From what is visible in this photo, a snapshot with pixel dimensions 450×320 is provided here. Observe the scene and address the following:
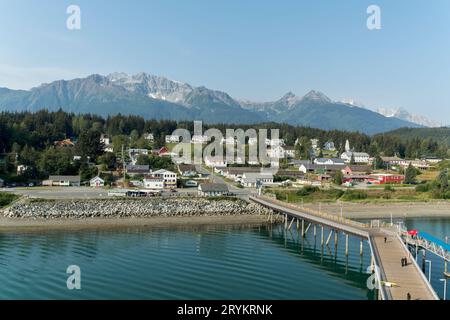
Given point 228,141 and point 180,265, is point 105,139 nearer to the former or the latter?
point 228,141

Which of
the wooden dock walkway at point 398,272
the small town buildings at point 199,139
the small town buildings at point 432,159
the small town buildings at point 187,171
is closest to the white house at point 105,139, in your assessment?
the small town buildings at point 199,139

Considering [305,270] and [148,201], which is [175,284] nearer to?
[305,270]

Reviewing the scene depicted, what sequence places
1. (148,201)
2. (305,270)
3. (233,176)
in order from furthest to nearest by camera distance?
(233,176) → (148,201) → (305,270)

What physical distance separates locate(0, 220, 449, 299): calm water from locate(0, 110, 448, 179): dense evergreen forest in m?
29.6

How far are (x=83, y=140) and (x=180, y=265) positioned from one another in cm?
5507

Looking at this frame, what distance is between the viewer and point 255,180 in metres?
69.5

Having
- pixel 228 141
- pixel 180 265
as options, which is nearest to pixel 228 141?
pixel 228 141

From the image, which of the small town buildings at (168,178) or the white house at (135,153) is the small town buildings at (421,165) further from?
the small town buildings at (168,178)

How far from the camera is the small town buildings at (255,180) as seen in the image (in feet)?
226

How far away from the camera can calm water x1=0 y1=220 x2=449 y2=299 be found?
925 inches

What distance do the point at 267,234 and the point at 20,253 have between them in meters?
20.4

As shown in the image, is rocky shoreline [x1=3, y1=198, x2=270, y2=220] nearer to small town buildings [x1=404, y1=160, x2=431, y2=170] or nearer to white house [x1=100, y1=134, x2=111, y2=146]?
white house [x1=100, y1=134, x2=111, y2=146]

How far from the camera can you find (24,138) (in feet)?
266
